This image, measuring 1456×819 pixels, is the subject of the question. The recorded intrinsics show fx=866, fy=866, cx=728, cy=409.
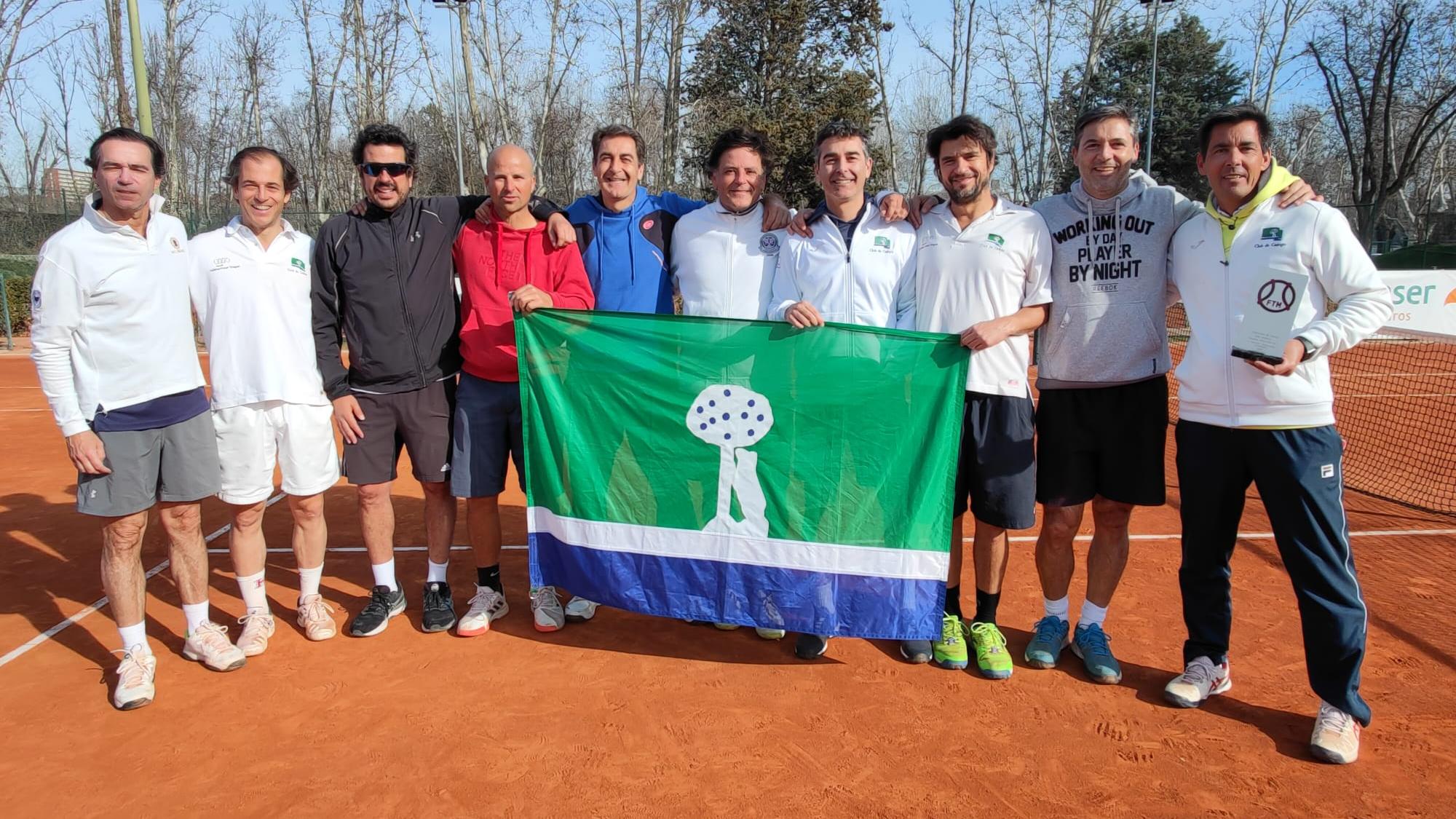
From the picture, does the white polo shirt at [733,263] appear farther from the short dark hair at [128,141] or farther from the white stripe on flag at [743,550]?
the short dark hair at [128,141]

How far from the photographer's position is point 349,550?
19.6 ft

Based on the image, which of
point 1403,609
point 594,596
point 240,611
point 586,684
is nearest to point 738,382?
point 594,596

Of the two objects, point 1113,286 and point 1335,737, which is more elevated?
point 1113,286

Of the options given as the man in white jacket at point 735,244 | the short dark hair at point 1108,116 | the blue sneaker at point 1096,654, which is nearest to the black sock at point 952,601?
the blue sneaker at point 1096,654

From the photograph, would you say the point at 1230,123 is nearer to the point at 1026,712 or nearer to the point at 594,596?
the point at 1026,712

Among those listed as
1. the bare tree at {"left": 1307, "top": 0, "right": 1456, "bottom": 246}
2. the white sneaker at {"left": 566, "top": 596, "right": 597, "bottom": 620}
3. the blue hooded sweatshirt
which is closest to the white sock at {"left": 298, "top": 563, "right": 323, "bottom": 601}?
the white sneaker at {"left": 566, "top": 596, "right": 597, "bottom": 620}

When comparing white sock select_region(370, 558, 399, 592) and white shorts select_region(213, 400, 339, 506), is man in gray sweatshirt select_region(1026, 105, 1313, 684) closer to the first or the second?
white sock select_region(370, 558, 399, 592)

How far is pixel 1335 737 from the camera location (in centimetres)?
330

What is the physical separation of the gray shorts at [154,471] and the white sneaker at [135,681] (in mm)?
658

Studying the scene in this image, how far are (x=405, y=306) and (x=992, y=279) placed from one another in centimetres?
283

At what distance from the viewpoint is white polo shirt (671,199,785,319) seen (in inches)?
167

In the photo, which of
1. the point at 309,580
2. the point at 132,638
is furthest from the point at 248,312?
the point at 132,638

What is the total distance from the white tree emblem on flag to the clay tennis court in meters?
0.71

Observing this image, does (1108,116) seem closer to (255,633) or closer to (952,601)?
(952,601)
